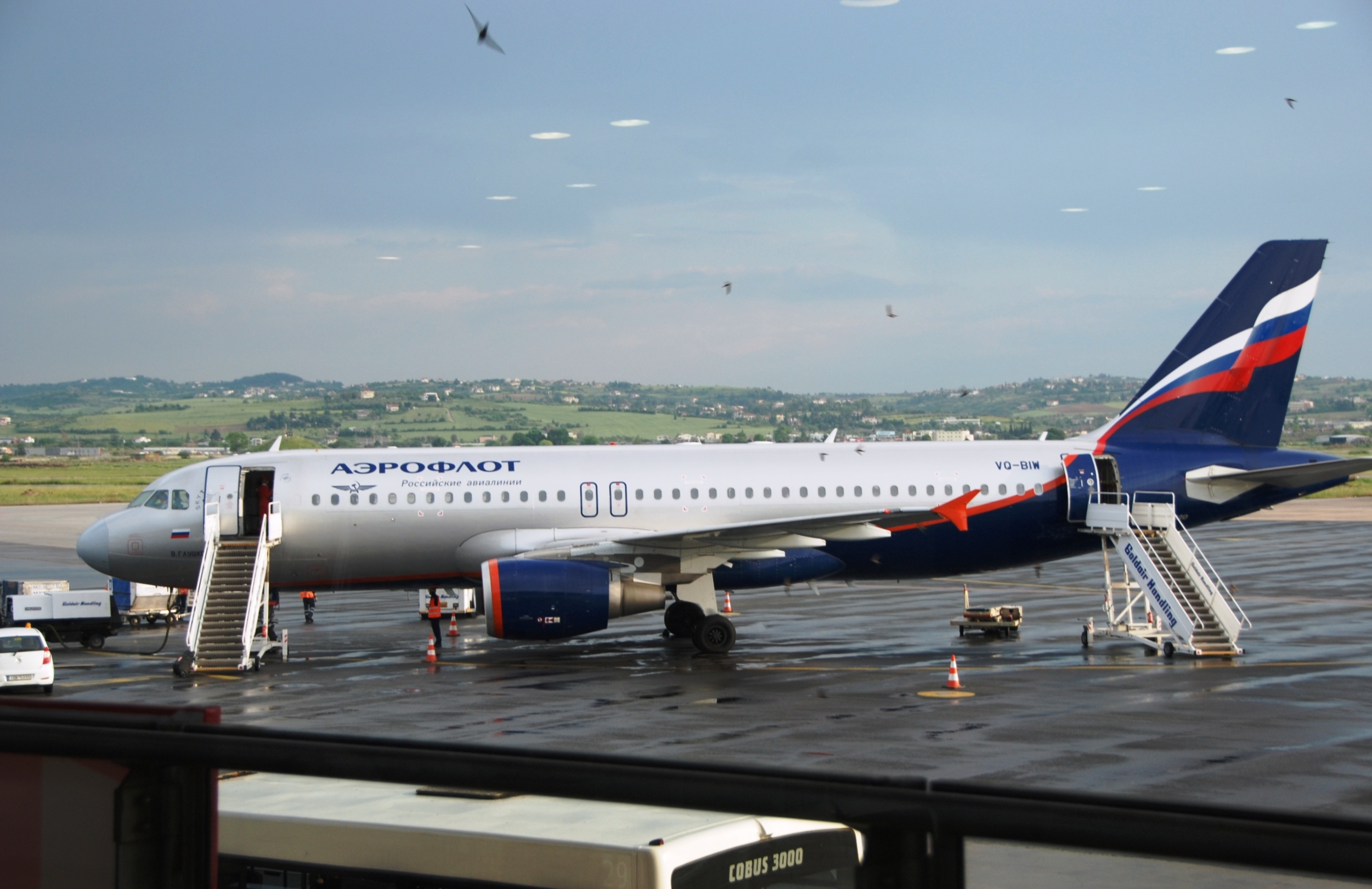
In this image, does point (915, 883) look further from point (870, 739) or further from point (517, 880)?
point (870, 739)

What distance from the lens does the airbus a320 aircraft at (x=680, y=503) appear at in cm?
2766

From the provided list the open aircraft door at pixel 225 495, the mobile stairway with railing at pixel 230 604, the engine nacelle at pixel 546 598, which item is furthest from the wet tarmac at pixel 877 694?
the open aircraft door at pixel 225 495

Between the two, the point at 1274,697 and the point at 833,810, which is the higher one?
the point at 833,810

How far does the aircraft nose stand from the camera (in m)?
28.2

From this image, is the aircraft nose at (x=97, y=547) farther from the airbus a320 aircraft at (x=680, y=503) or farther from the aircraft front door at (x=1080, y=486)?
the aircraft front door at (x=1080, y=486)

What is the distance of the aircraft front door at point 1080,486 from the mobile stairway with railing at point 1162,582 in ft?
0.49

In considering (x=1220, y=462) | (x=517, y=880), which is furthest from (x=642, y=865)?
(x=1220, y=462)

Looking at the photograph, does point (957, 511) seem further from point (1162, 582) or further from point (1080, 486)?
point (1162, 582)

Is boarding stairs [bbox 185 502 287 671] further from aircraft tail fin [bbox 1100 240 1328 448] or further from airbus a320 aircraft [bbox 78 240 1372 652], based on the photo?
aircraft tail fin [bbox 1100 240 1328 448]

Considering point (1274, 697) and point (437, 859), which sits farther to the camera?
point (1274, 697)

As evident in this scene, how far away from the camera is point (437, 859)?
5098mm

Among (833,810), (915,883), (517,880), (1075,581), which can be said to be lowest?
(1075,581)

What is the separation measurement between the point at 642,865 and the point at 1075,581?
4135 cm

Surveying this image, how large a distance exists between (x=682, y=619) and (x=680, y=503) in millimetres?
2748
